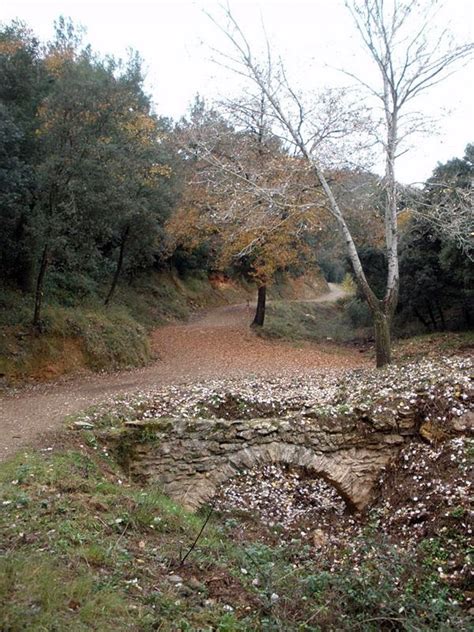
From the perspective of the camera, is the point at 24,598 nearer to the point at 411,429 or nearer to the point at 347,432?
the point at 347,432

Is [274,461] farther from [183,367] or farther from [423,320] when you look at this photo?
[423,320]

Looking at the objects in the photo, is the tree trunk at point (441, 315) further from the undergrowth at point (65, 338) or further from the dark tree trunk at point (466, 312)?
the undergrowth at point (65, 338)

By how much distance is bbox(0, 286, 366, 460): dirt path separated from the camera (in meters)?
8.64

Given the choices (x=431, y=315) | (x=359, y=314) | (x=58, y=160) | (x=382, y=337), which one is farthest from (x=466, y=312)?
(x=58, y=160)

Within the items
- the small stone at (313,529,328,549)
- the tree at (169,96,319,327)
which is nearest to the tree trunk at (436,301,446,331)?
the tree at (169,96,319,327)

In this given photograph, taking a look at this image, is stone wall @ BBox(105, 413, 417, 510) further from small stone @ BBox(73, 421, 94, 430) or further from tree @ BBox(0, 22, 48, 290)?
tree @ BBox(0, 22, 48, 290)

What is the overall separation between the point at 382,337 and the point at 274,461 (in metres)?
5.27

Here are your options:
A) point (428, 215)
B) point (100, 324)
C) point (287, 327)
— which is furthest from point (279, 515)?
point (287, 327)

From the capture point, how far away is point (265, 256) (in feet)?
62.4

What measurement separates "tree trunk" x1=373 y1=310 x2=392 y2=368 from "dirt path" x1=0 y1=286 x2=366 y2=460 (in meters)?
2.72

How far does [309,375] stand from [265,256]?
23.6ft

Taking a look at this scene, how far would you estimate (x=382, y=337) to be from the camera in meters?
11.8

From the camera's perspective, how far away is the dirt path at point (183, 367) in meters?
8.64

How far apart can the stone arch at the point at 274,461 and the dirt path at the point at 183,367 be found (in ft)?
8.61
